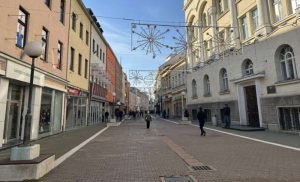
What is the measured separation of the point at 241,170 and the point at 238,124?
1213cm

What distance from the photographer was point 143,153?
22.1 feet

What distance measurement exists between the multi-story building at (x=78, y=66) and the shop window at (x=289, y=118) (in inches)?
609

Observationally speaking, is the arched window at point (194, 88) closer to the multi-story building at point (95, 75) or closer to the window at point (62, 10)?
the multi-story building at point (95, 75)

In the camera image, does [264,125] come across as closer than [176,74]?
Yes

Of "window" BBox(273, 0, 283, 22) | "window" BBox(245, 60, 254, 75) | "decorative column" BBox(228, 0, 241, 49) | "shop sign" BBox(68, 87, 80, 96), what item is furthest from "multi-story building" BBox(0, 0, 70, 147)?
"window" BBox(273, 0, 283, 22)

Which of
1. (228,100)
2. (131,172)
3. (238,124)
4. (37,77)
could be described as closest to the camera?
(131,172)

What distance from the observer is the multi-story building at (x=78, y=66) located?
607 inches

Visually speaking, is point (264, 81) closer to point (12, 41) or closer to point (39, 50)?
point (39, 50)

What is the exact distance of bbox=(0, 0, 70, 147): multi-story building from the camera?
7766 mm

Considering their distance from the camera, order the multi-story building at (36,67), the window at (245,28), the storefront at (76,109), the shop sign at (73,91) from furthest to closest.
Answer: the window at (245,28)
the storefront at (76,109)
the shop sign at (73,91)
the multi-story building at (36,67)

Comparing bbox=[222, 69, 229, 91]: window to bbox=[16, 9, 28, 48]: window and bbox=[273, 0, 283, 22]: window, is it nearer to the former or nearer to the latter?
bbox=[273, 0, 283, 22]: window

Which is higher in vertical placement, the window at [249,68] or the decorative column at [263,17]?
the decorative column at [263,17]

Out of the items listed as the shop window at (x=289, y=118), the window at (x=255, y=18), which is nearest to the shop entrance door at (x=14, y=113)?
the shop window at (x=289, y=118)

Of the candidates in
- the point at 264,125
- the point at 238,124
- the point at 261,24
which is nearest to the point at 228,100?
the point at 238,124
